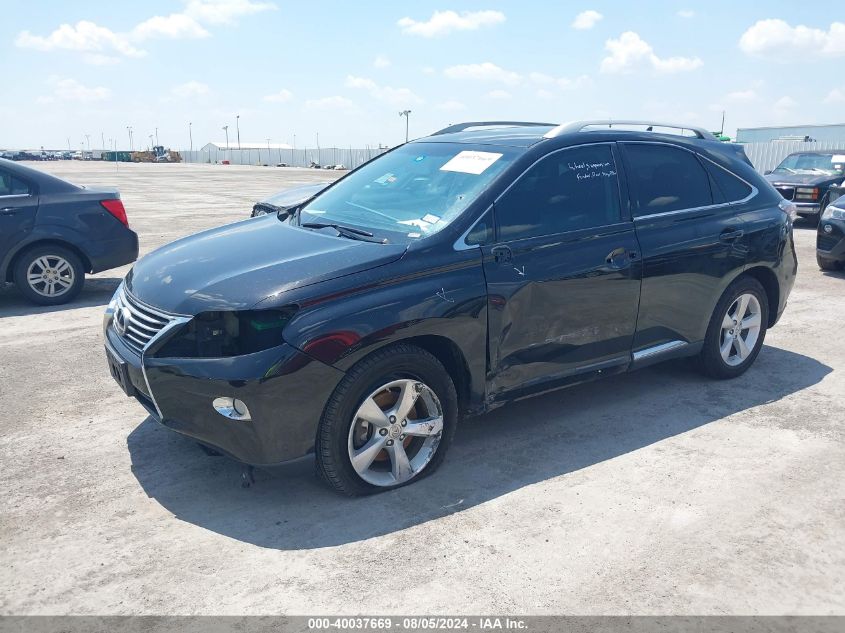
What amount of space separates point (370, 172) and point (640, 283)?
1.92 m

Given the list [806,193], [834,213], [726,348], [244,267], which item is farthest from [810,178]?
[244,267]

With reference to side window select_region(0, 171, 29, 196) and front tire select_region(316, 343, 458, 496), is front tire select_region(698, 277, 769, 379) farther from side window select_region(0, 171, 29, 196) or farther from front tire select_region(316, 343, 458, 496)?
side window select_region(0, 171, 29, 196)

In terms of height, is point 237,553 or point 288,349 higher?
point 288,349

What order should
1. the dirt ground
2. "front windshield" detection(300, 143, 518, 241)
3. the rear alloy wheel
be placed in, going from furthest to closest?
the rear alloy wheel, "front windshield" detection(300, 143, 518, 241), the dirt ground

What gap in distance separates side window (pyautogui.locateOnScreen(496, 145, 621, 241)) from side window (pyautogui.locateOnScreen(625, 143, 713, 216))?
219 millimetres

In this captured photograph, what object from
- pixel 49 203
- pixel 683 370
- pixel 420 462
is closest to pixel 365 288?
pixel 420 462

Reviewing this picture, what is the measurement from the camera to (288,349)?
3.31m

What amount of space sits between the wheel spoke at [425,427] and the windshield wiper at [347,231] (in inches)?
37.5

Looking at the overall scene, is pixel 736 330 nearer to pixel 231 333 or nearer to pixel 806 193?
pixel 231 333

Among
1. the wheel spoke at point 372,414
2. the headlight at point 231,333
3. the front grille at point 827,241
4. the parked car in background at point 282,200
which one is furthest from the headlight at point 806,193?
the headlight at point 231,333

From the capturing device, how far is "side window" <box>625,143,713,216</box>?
15.6 ft

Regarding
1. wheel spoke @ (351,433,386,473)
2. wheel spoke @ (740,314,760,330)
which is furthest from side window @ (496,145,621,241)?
wheel spoke @ (740,314,760,330)

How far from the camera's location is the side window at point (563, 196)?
13.5 ft

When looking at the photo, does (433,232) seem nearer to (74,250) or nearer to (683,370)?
(683,370)
